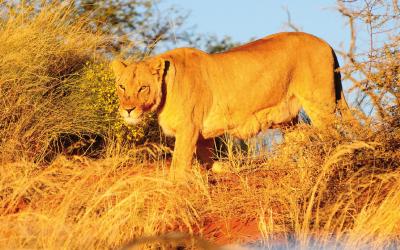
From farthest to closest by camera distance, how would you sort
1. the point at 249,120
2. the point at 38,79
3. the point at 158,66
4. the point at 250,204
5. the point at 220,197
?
the point at 38,79
the point at 249,120
the point at 158,66
the point at 220,197
the point at 250,204

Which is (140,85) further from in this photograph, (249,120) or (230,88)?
(249,120)

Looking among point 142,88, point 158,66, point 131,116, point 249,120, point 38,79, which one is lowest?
point 249,120

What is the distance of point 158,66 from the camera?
867 centimetres

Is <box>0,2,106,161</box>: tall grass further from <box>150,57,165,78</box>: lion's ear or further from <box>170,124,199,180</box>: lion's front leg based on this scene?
<box>170,124,199,180</box>: lion's front leg

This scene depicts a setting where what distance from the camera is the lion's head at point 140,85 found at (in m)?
8.52

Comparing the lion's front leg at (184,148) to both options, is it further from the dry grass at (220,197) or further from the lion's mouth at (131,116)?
the lion's mouth at (131,116)

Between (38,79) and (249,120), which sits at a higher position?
(38,79)

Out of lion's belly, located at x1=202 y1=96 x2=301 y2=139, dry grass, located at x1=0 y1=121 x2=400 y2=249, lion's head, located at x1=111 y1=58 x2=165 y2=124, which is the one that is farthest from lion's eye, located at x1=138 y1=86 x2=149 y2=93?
dry grass, located at x1=0 y1=121 x2=400 y2=249

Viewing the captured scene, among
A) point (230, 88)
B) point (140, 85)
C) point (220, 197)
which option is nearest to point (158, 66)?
point (140, 85)

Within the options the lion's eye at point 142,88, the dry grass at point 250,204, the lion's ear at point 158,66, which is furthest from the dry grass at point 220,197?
the lion's ear at point 158,66

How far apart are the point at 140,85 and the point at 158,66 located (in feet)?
0.84

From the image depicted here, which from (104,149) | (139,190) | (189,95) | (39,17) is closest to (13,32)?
(39,17)

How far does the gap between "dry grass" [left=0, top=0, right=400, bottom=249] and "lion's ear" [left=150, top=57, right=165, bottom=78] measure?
92cm

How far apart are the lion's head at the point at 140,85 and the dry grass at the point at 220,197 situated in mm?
589
